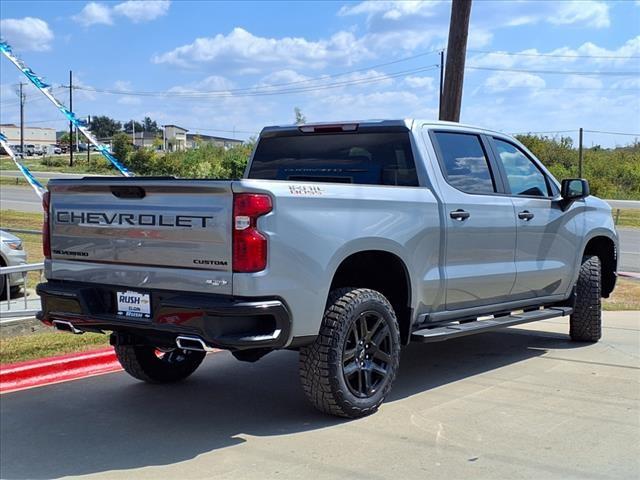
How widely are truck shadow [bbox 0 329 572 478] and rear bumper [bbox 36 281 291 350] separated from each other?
73 centimetres

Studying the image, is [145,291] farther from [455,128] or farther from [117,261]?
[455,128]

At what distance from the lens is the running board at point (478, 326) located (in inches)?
225

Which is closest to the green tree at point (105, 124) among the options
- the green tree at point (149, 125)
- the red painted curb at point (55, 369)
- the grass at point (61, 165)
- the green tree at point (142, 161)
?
the green tree at point (149, 125)

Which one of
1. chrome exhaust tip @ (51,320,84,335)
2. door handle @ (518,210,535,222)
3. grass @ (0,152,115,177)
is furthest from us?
grass @ (0,152,115,177)

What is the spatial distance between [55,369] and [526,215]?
457 centimetres

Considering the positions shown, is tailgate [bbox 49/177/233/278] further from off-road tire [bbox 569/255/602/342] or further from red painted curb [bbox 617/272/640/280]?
red painted curb [bbox 617/272/640/280]

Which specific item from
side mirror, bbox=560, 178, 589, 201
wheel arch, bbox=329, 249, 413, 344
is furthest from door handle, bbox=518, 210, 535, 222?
wheel arch, bbox=329, 249, 413, 344

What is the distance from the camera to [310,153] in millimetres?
6496

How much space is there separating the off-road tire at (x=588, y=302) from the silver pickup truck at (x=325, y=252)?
0.44 meters

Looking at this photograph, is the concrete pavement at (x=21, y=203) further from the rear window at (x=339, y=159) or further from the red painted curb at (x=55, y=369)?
the rear window at (x=339, y=159)

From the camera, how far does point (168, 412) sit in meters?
5.59

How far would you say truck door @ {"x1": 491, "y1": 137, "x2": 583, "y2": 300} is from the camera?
22.1ft

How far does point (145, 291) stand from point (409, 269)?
1980mm

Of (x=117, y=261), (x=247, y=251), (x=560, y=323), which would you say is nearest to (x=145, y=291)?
(x=117, y=261)
